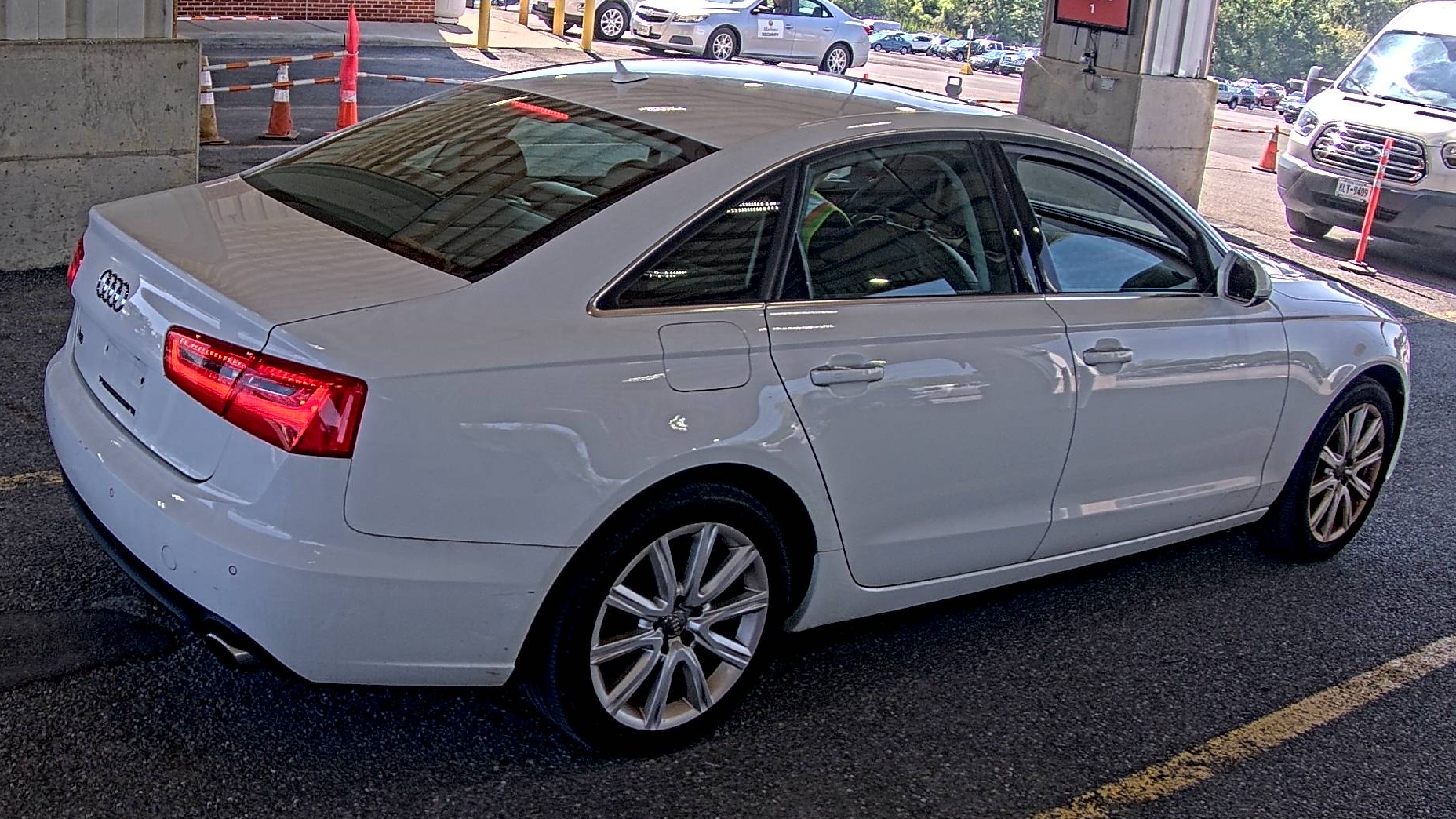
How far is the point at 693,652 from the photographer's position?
3652 millimetres

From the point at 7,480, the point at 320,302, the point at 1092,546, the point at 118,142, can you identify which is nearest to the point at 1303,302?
the point at 1092,546

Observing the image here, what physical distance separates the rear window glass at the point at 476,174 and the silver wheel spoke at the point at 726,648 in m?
1.07

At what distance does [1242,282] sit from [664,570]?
2.37 metres

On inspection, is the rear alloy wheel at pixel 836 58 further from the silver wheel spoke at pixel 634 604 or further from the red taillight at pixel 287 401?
the red taillight at pixel 287 401

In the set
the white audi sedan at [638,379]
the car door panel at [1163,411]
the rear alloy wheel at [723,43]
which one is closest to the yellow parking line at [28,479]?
the white audi sedan at [638,379]

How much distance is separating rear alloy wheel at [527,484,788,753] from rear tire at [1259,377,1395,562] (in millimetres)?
2470

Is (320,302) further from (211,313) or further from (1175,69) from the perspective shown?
(1175,69)

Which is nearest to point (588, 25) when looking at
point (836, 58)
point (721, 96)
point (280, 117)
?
point (836, 58)

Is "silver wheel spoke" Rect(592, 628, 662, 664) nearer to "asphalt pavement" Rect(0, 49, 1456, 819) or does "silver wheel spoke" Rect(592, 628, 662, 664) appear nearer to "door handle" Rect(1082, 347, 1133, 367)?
"asphalt pavement" Rect(0, 49, 1456, 819)

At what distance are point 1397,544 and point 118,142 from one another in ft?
22.3

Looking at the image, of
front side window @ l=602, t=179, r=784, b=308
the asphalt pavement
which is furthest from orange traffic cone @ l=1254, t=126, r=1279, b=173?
front side window @ l=602, t=179, r=784, b=308

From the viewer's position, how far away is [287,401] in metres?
2.98

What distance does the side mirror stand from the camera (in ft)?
15.5

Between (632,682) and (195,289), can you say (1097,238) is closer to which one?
(632,682)
